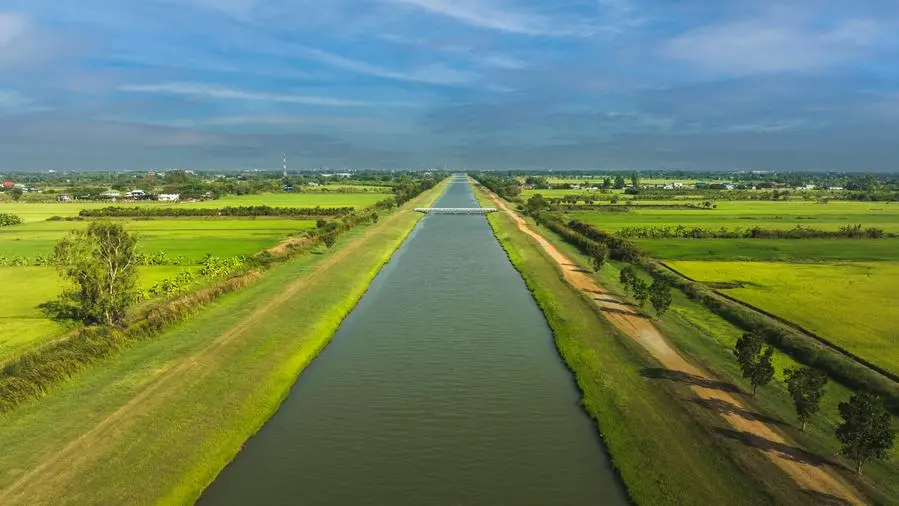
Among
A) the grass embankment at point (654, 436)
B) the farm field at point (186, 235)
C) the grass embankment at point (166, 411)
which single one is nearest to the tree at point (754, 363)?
the grass embankment at point (654, 436)

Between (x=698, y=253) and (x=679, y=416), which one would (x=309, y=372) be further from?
(x=698, y=253)

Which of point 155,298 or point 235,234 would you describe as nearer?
point 155,298

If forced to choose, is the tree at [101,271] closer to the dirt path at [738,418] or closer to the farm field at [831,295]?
the dirt path at [738,418]

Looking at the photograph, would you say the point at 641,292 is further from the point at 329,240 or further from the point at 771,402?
the point at 329,240

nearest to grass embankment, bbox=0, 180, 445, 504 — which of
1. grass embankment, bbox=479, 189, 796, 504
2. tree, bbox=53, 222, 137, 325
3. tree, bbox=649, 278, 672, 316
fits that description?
tree, bbox=53, 222, 137, 325

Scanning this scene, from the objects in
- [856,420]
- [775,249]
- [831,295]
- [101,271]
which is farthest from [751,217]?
[101,271]

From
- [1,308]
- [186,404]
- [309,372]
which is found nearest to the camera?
[186,404]

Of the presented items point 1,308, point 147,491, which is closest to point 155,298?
point 1,308
